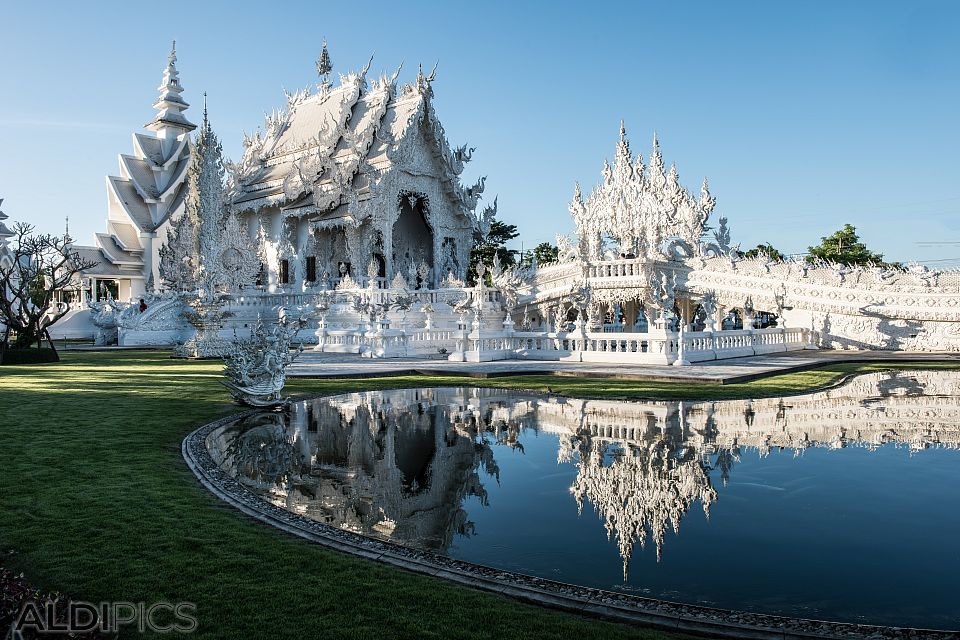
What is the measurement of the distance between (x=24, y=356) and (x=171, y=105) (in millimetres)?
41669

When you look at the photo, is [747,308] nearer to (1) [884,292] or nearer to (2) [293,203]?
(1) [884,292]

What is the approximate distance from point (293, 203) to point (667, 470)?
28819 millimetres

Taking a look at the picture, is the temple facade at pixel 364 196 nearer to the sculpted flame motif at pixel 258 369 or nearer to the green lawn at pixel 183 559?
the sculpted flame motif at pixel 258 369

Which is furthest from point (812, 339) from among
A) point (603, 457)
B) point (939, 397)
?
point (603, 457)

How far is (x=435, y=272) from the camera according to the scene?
3247 cm

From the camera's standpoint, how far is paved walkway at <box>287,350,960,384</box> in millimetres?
13992

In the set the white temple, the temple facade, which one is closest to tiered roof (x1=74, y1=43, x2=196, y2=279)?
the white temple

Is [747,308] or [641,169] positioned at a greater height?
[641,169]

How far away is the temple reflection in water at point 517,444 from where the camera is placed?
5.36m

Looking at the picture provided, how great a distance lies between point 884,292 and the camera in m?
21.9

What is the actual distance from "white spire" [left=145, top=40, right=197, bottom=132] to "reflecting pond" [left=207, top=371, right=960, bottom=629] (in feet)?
170

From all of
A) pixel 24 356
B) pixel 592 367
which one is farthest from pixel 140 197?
pixel 592 367

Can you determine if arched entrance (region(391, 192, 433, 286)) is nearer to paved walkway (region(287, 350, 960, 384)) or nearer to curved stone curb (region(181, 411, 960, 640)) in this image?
paved walkway (region(287, 350, 960, 384))

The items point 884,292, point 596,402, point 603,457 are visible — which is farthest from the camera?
point 884,292
